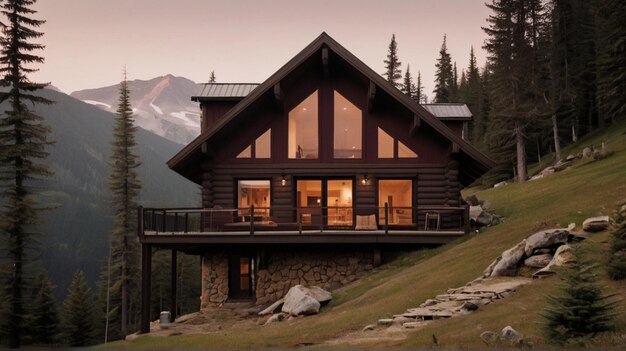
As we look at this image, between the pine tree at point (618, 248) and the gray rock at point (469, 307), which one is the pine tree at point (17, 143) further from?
the pine tree at point (618, 248)

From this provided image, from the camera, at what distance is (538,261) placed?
Result: 13.0 meters

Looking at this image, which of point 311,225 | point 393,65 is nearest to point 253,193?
point 311,225

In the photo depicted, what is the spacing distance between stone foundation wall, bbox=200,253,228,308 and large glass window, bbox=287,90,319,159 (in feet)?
19.5

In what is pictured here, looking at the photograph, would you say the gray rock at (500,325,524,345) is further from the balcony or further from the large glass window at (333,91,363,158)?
the large glass window at (333,91,363,158)

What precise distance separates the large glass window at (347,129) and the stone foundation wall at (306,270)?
4.77 meters

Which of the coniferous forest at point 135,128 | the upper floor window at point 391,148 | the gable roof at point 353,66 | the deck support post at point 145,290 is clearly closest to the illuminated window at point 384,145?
the upper floor window at point 391,148

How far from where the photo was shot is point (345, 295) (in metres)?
17.5

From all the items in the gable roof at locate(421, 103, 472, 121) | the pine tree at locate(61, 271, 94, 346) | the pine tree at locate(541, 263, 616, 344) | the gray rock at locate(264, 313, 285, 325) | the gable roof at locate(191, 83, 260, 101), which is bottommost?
the pine tree at locate(61, 271, 94, 346)

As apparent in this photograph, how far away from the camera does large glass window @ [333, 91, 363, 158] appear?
2317 cm

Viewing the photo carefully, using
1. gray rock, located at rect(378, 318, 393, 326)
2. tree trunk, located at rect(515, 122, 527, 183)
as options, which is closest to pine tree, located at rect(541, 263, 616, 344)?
gray rock, located at rect(378, 318, 393, 326)

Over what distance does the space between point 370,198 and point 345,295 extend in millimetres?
6469

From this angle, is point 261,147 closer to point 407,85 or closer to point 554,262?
point 554,262

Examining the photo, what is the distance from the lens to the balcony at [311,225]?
66.6ft

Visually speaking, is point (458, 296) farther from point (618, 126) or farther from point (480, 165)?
point (618, 126)
